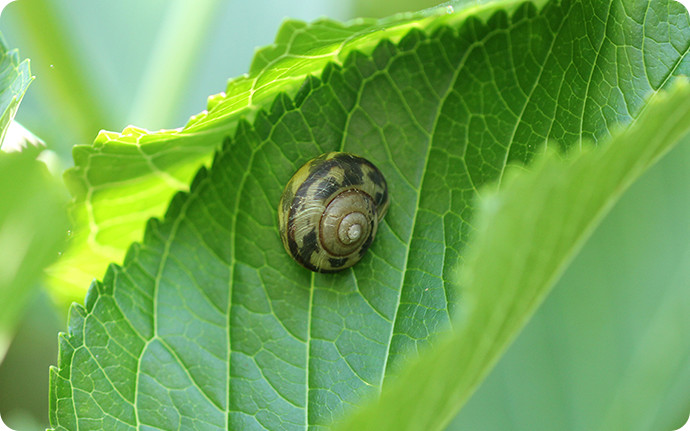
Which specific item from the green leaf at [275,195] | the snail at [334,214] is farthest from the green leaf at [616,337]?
the snail at [334,214]

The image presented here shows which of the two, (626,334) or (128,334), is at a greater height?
(128,334)

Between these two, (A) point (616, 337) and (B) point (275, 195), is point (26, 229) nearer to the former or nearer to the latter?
(B) point (275, 195)

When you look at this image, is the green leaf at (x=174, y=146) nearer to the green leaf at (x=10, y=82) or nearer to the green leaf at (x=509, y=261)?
the green leaf at (x=10, y=82)

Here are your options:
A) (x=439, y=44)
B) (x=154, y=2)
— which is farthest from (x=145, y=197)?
(x=154, y=2)

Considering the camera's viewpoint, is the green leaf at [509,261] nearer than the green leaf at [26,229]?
Yes

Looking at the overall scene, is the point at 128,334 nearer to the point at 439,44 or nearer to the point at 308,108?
the point at 308,108

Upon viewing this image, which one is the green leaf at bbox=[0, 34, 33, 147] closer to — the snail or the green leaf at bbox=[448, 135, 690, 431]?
the snail
